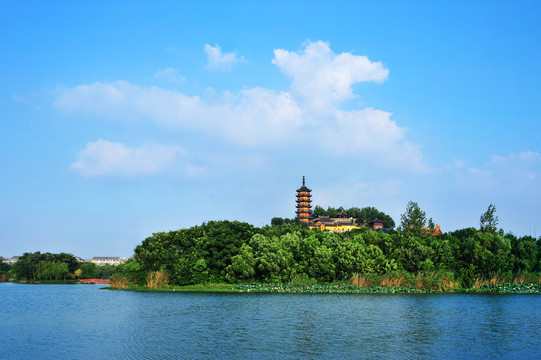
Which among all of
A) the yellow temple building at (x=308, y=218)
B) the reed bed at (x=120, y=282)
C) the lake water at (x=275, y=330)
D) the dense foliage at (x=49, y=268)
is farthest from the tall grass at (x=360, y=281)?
the yellow temple building at (x=308, y=218)

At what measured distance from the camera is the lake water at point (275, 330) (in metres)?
19.0

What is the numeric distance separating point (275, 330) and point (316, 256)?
27292 millimetres

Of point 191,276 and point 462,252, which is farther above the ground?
point 462,252

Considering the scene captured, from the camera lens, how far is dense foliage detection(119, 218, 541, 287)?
50125mm

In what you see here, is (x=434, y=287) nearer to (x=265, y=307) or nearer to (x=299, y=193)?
(x=265, y=307)

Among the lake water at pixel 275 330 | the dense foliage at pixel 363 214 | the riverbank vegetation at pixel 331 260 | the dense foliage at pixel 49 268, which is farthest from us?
the dense foliage at pixel 363 214

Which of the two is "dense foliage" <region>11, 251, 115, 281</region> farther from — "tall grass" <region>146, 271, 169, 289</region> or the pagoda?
the pagoda

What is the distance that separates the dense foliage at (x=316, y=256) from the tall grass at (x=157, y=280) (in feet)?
2.61

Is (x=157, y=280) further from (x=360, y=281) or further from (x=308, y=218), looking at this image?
(x=308, y=218)

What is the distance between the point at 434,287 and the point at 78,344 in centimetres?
3935

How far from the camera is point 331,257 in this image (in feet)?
165

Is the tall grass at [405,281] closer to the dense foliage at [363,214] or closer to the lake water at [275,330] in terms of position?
the lake water at [275,330]

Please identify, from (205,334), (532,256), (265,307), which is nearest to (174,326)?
(205,334)

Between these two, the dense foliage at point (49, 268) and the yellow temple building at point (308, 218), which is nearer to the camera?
the dense foliage at point (49, 268)
